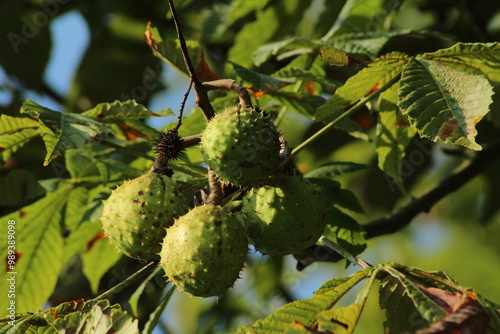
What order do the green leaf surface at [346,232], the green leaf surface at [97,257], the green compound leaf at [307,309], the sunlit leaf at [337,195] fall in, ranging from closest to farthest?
the green compound leaf at [307,309] < the green leaf surface at [346,232] < the sunlit leaf at [337,195] < the green leaf surface at [97,257]

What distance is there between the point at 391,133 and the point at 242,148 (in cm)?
69

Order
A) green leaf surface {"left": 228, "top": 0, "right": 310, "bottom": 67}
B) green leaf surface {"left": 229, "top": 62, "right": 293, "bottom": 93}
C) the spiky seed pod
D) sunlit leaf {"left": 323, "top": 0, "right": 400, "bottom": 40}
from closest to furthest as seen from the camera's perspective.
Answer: the spiky seed pod → green leaf surface {"left": 229, "top": 62, "right": 293, "bottom": 93} → sunlit leaf {"left": 323, "top": 0, "right": 400, "bottom": 40} → green leaf surface {"left": 228, "top": 0, "right": 310, "bottom": 67}

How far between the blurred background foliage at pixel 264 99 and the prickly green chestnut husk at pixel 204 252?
0.75m

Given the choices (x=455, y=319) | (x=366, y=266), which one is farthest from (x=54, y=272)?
(x=455, y=319)

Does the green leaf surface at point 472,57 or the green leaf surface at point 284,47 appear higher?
the green leaf surface at point 284,47

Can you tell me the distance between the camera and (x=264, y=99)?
2.40 m

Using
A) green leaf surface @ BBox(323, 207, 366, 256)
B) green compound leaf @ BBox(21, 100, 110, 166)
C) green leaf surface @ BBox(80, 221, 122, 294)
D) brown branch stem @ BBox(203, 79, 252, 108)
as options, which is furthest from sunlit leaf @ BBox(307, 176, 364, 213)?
green leaf surface @ BBox(80, 221, 122, 294)

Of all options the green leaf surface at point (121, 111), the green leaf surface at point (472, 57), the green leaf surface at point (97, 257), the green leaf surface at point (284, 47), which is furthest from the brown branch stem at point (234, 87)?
the green leaf surface at point (97, 257)

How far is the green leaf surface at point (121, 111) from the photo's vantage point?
2.13 meters

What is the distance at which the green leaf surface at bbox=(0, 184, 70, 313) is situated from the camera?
248cm

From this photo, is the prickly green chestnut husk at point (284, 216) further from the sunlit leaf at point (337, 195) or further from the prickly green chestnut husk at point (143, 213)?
the sunlit leaf at point (337, 195)

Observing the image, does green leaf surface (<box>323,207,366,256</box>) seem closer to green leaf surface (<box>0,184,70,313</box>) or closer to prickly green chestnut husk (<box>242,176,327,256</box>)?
prickly green chestnut husk (<box>242,176,327,256</box>)

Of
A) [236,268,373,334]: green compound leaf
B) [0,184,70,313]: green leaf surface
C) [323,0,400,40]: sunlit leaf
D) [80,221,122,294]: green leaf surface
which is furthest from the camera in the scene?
[80,221,122,294]: green leaf surface

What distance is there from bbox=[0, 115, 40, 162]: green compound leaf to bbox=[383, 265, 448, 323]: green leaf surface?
1.32 meters
